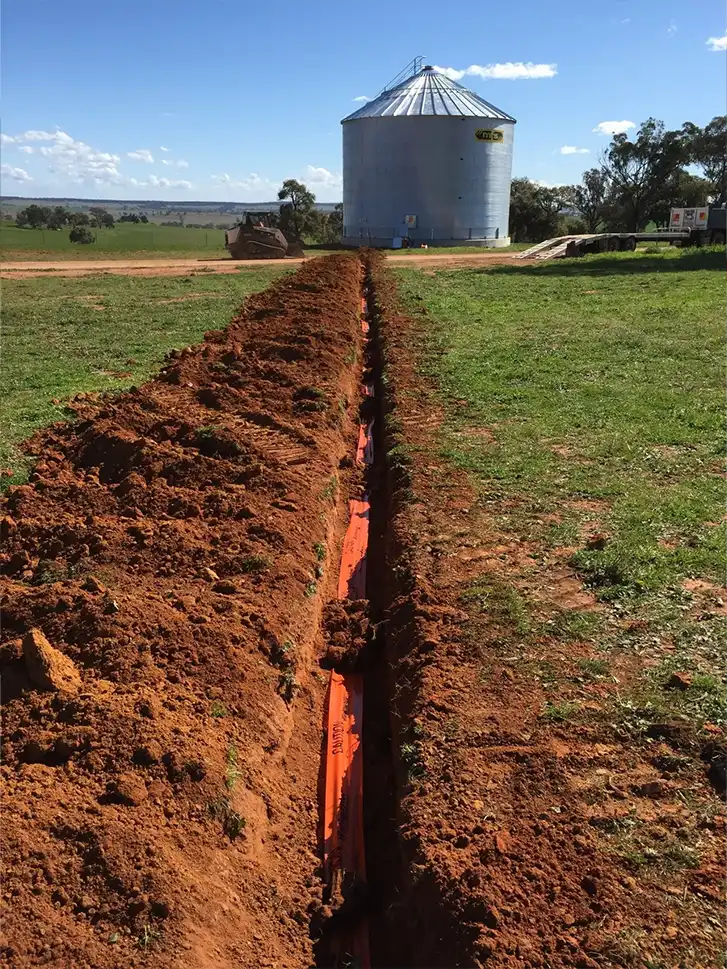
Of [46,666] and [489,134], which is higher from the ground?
[489,134]

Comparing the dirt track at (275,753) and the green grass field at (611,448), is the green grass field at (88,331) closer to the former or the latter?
the dirt track at (275,753)

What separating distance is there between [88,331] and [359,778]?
13048 millimetres

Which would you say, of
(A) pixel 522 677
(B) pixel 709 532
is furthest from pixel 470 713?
(B) pixel 709 532

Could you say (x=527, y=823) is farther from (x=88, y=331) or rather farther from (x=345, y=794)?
(x=88, y=331)

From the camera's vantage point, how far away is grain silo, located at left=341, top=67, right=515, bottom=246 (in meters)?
46.7

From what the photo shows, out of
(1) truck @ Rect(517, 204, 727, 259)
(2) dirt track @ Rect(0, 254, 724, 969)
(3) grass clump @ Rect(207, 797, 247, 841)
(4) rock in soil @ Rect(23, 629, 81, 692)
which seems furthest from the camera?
(1) truck @ Rect(517, 204, 727, 259)

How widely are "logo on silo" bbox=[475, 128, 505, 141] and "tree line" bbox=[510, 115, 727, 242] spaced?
11341 millimetres

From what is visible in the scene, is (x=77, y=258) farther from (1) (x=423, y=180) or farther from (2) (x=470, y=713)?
(2) (x=470, y=713)

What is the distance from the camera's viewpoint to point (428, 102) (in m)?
47.7

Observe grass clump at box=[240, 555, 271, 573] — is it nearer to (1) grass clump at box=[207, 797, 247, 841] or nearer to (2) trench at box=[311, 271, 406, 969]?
(2) trench at box=[311, 271, 406, 969]

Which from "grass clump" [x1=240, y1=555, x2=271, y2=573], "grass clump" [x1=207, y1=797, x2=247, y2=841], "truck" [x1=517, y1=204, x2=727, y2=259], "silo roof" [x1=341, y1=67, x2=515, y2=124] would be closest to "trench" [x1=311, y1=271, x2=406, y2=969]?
"grass clump" [x1=207, y1=797, x2=247, y2=841]

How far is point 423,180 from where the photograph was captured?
47.0 metres

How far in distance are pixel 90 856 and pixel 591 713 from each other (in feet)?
9.38

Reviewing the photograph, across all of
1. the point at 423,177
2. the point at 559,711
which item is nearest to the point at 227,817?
the point at 559,711
